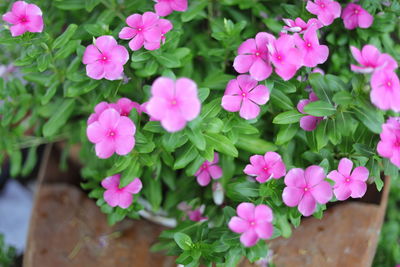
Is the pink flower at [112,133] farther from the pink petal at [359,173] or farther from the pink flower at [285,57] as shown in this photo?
the pink petal at [359,173]

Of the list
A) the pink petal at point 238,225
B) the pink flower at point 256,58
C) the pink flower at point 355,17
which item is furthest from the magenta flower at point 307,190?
the pink flower at point 355,17

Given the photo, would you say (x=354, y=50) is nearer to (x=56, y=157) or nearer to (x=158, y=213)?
(x=158, y=213)

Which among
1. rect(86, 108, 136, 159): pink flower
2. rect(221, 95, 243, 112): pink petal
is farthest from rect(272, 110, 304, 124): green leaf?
rect(86, 108, 136, 159): pink flower

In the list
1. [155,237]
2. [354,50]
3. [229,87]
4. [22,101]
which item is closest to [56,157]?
[22,101]

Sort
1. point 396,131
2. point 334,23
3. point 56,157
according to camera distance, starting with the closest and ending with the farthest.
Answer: point 396,131
point 334,23
point 56,157

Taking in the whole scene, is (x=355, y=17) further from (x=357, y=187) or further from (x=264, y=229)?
(x=264, y=229)

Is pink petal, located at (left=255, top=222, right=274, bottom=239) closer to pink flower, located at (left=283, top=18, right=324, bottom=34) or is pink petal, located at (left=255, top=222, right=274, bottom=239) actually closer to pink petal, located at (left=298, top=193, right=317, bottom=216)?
pink petal, located at (left=298, top=193, right=317, bottom=216)

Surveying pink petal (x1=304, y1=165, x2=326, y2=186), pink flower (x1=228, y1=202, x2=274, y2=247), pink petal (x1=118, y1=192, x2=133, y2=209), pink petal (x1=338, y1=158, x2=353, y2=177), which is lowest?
pink petal (x1=118, y1=192, x2=133, y2=209)
